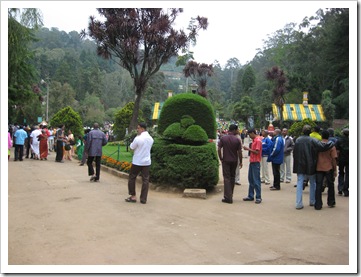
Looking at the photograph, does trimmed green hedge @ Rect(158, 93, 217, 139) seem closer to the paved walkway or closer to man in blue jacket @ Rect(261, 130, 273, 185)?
man in blue jacket @ Rect(261, 130, 273, 185)

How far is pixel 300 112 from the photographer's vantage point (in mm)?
41531

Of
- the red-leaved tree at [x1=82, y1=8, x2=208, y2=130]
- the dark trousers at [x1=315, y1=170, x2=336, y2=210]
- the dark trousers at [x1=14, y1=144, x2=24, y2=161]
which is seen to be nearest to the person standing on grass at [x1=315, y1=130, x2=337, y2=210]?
the dark trousers at [x1=315, y1=170, x2=336, y2=210]

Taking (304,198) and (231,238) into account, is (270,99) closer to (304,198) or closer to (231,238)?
(304,198)

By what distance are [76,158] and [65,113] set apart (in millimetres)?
3623

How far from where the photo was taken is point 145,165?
8.09 meters

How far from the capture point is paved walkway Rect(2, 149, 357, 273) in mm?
4832

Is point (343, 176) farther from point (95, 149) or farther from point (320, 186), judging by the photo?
point (95, 149)

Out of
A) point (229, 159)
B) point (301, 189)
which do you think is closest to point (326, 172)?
point (301, 189)

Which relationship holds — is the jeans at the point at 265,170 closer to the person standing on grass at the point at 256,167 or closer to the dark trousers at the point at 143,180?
the person standing on grass at the point at 256,167

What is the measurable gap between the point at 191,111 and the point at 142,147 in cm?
361

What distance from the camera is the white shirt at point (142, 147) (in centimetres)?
796

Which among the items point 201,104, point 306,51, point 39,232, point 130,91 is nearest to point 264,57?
point 130,91

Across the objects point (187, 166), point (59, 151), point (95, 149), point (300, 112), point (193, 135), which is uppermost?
point (300, 112)

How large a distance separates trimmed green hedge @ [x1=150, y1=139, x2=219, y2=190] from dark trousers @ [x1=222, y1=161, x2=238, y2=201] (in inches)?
38.5
